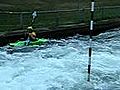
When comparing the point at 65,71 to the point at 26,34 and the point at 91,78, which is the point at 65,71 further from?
A: the point at 26,34

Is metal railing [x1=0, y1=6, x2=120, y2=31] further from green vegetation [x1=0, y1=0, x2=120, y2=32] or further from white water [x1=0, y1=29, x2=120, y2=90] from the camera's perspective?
white water [x1=0, y1=29, x2=120, y2=90]

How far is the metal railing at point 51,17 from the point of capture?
67.0ft

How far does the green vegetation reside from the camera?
A: 21.1m

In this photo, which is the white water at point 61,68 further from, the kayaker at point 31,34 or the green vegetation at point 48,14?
the green vegetation at point 48,14

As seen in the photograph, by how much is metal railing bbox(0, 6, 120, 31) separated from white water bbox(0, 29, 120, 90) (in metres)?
2.84

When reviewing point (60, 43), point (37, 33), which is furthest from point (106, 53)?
point (37, 33)

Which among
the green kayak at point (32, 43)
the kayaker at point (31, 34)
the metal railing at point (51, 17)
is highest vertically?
the metal railing at point (51, 17)

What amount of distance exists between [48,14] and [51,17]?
2.64ft

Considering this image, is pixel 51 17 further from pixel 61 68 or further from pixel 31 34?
pixel 61 68

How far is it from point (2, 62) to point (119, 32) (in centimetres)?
997

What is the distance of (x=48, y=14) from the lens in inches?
941

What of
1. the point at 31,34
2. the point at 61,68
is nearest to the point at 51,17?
the point at 31,34

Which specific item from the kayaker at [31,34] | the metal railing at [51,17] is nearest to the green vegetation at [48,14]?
the metal railing at [51,17]

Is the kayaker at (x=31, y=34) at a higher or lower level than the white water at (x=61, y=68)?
higher
